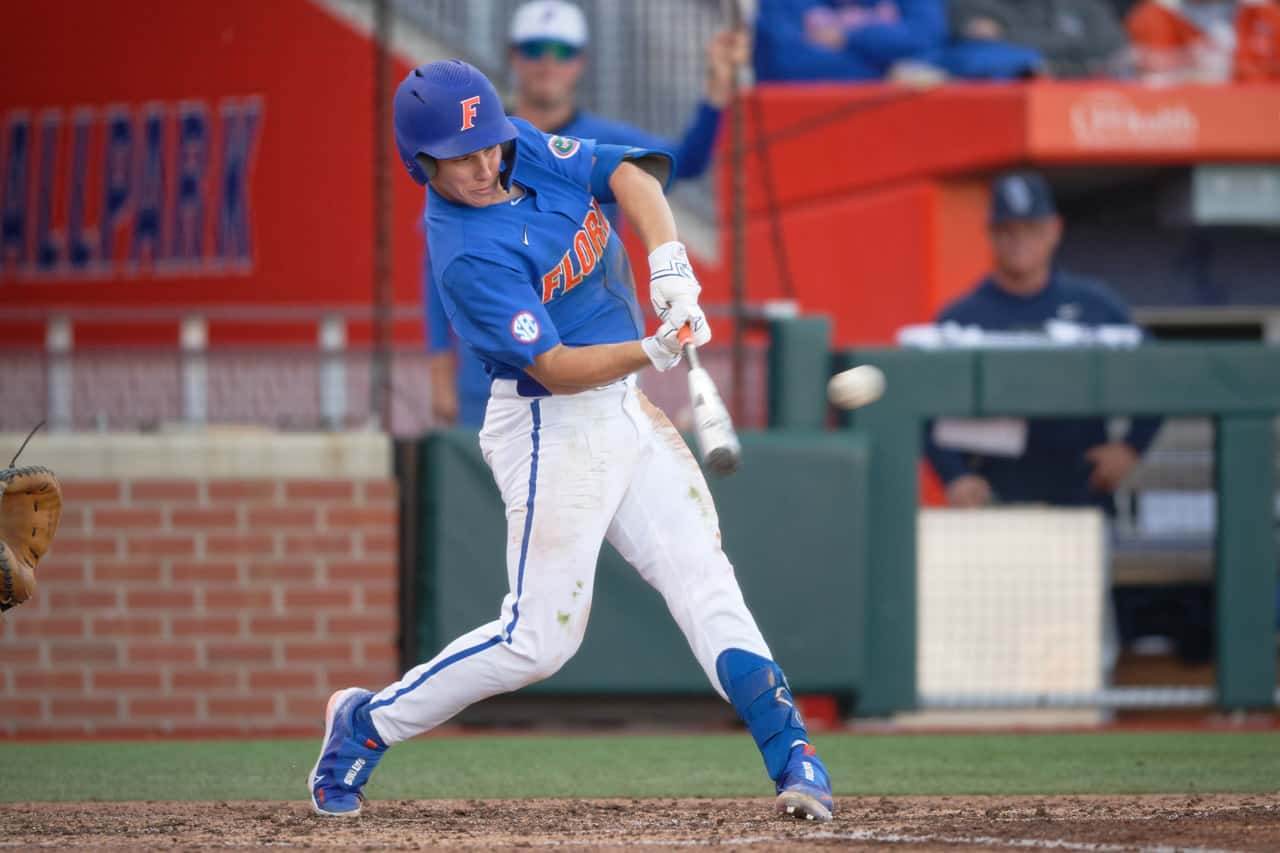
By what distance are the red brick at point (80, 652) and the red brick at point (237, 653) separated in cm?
35

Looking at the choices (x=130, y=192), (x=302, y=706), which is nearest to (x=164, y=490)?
(x=302, y=706)

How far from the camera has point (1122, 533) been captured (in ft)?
23.1

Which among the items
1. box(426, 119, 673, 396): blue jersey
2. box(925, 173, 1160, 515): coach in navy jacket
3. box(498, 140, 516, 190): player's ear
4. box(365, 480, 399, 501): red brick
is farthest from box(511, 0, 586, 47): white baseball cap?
box(498, 140, 516, 190): player's ear

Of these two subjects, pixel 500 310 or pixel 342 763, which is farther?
pixel 342 763

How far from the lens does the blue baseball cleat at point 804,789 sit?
4152mm

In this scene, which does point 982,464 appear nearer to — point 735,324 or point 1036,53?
point 735,324

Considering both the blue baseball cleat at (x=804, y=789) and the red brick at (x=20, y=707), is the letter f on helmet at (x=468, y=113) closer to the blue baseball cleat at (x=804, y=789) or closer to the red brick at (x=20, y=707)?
A: the blue baseball cleat at (x=804, y=789)

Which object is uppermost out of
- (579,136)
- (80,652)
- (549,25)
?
(549,25)

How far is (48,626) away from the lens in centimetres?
673

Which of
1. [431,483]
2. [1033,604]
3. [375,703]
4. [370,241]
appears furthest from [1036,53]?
[375,703]

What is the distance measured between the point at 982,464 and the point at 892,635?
796 millimetres

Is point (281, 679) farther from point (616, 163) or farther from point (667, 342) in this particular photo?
point (667, 342)

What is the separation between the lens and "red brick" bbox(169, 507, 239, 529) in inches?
266

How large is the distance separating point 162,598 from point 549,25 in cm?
252
